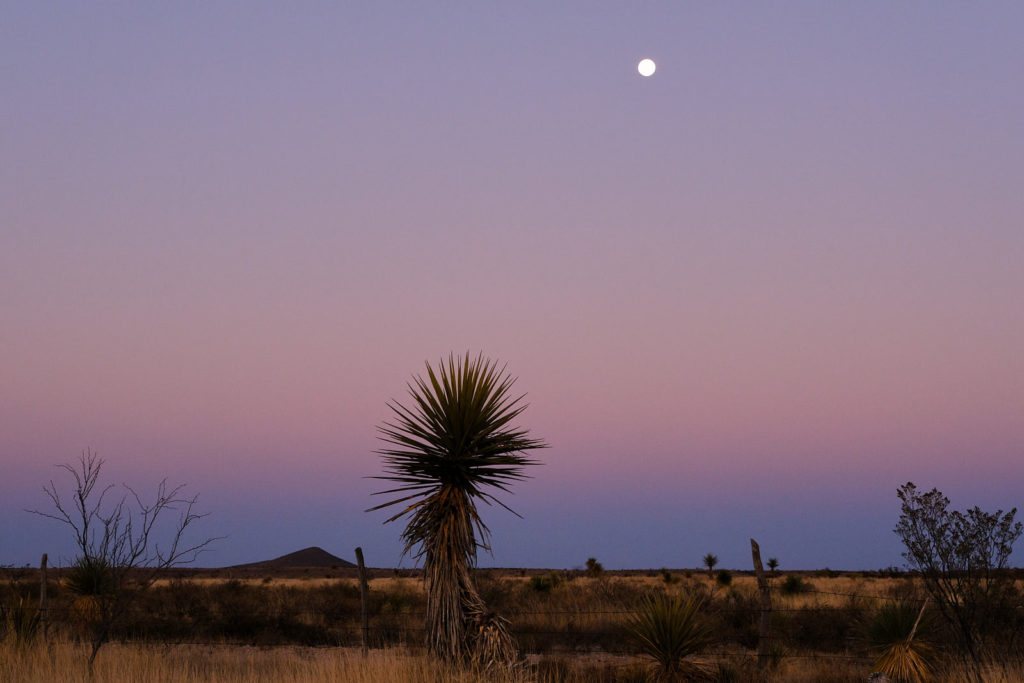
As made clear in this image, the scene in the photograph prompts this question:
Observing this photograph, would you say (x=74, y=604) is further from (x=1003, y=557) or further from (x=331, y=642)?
(x=1003, y=557)

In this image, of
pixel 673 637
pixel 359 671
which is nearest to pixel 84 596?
pixel 359 671

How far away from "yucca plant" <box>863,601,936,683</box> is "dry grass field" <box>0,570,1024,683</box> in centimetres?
24

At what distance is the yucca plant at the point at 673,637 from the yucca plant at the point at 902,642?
242 centimetres

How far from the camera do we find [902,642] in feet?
41.5

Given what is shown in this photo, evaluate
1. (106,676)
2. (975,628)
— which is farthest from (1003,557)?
(106,676)

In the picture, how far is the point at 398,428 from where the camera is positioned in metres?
11.8

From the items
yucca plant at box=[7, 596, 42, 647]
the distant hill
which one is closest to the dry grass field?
yucca plant at box=[7, 596, 42, 647]

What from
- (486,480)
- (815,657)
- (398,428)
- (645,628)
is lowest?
(815,657)

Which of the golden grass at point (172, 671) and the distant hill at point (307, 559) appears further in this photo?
the distant hill at point (307, 559)

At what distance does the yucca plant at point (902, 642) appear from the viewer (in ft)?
40.5

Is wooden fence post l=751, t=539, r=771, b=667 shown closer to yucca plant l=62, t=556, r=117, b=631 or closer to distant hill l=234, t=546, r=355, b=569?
yucca plant l=62, t=556, r=117, b=631

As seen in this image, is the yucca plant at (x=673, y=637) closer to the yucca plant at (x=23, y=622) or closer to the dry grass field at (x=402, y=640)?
the dry grass field at (x=402, y=640)

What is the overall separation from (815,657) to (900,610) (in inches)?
143

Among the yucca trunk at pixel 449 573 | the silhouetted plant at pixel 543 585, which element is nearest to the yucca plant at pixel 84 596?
the yucca trunk at pixel 449 573
